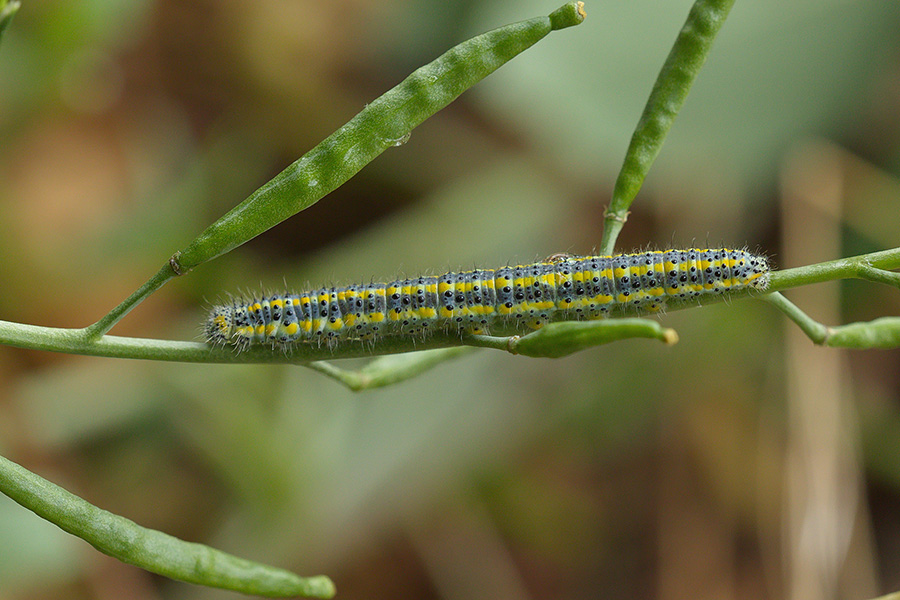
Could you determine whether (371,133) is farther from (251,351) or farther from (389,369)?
(389,369)

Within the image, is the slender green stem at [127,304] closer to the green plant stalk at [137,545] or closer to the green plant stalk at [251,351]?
the green plant stalk at [251,351]

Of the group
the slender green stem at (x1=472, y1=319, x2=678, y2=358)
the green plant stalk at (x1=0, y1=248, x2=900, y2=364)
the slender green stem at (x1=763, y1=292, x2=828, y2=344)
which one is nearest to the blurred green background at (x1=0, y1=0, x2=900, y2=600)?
the green plant stalk at (x1=0, y1=248, x2=900, y2=364)

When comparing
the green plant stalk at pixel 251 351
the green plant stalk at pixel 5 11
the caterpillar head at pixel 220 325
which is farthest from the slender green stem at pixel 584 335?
the green plant stalk at pixel 5 11

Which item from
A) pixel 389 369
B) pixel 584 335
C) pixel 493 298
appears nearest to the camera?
pixel 584 335

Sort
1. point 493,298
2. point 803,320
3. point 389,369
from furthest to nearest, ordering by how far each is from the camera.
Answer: point 493,298 < point 389,369 < point 803,320

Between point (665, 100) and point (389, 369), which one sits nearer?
point (665, 100)

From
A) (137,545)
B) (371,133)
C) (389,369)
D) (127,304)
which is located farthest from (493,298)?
(137,545)

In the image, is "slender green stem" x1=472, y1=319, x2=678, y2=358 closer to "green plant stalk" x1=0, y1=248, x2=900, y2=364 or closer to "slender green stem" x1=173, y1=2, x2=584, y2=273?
"green plant stalk" x1=0, y1=248, x2=900, y2=364
